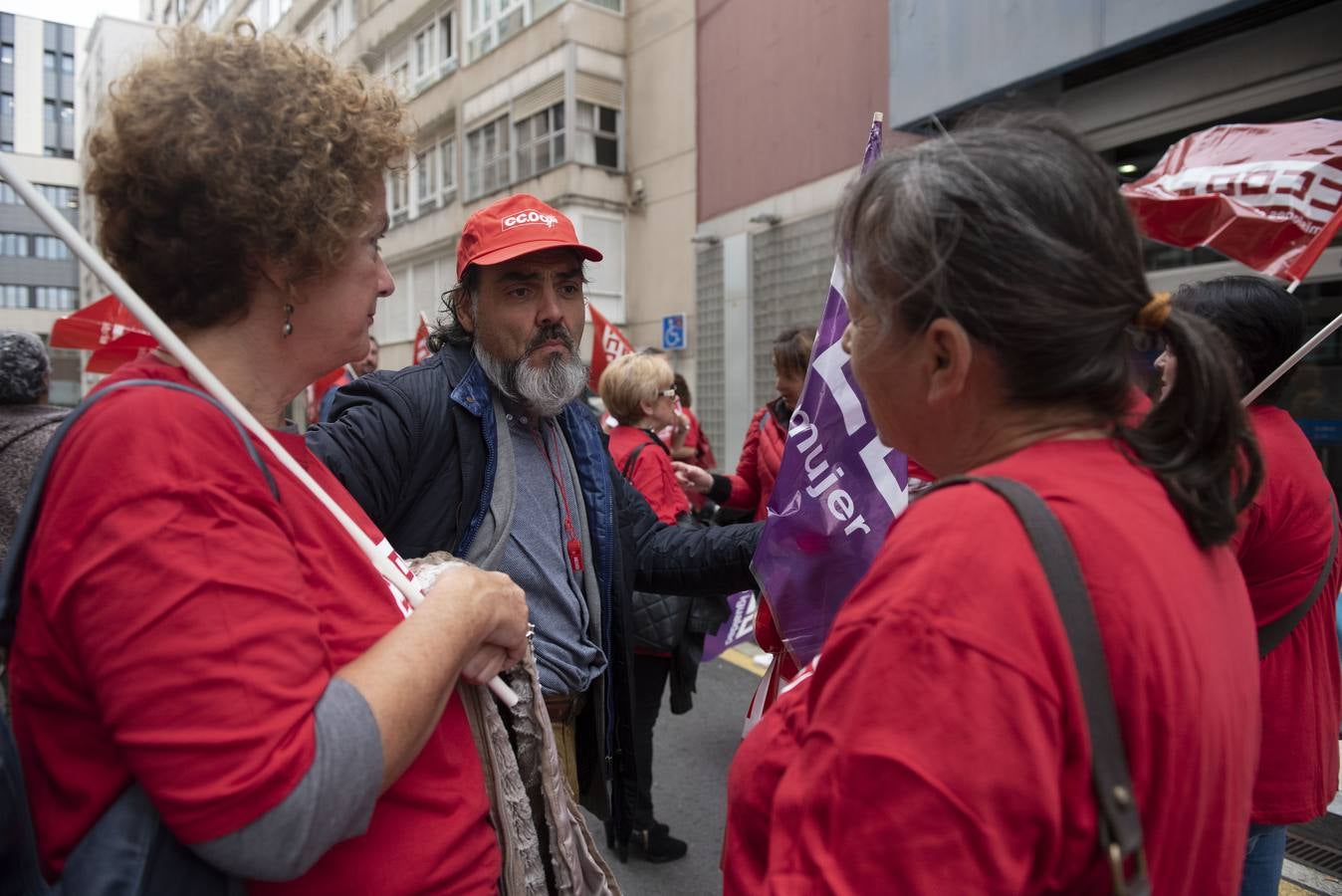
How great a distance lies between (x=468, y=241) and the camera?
8.12 ft

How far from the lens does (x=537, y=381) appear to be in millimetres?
2262

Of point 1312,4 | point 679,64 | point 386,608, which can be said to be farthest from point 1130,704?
point 679,64

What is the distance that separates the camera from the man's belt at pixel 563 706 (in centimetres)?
217

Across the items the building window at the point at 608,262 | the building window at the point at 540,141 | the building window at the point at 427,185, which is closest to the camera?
the building window at the point at 608,262

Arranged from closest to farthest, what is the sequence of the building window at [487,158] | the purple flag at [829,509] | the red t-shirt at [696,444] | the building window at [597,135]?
1. the purple flag at [829,509]
2. the red t-shirt at [696,444]
3. the building window at [597,135]
4. the building window at [487,158]

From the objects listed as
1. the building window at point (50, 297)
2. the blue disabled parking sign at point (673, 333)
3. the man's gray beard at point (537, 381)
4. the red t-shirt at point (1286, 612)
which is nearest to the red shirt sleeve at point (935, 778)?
the man's gray beard at point (537, 381)

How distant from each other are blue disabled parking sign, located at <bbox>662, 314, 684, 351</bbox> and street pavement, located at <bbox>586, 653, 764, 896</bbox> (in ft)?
30.5

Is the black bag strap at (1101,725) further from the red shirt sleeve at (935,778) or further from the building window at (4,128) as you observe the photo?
the building window at (4,128)

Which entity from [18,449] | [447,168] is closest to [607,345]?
[18,449]

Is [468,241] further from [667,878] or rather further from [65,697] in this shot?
[667,878]

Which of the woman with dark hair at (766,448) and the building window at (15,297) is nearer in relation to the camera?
the woman with dark hair at (766,448)

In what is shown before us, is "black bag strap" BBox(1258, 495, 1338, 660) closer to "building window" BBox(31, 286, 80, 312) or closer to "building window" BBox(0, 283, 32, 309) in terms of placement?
"building window" BBox(31, 286, 80, 312)

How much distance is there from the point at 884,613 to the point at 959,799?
0.57 ft

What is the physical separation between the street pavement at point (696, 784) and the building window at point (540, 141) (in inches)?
541
